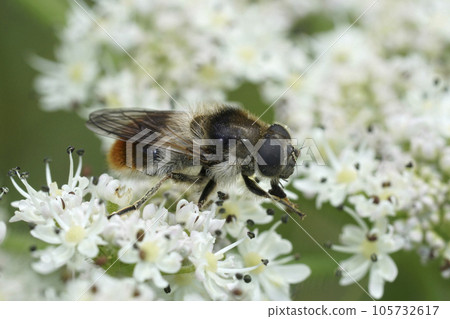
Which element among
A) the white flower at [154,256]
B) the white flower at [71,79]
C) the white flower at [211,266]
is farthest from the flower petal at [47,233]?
the white flower at [71,79]

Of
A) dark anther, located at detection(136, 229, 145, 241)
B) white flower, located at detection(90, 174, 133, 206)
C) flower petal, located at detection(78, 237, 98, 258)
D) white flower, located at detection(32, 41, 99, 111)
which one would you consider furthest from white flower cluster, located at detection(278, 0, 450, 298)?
flower petal, located at detection(78, 237, 98, 258)

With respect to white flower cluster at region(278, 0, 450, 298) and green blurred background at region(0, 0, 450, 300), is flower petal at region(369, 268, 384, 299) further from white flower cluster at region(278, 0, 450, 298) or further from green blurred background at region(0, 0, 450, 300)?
green blurred background at region(0, 0, 450, 300)

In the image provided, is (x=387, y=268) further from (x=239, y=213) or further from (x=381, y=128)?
(x=381, y=128)

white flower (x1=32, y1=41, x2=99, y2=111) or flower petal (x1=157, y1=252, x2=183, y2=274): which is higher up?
white flower (x1=32, y1=41, x2=99, y2=111)

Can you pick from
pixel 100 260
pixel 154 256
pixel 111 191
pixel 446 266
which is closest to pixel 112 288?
pixel 100 260
